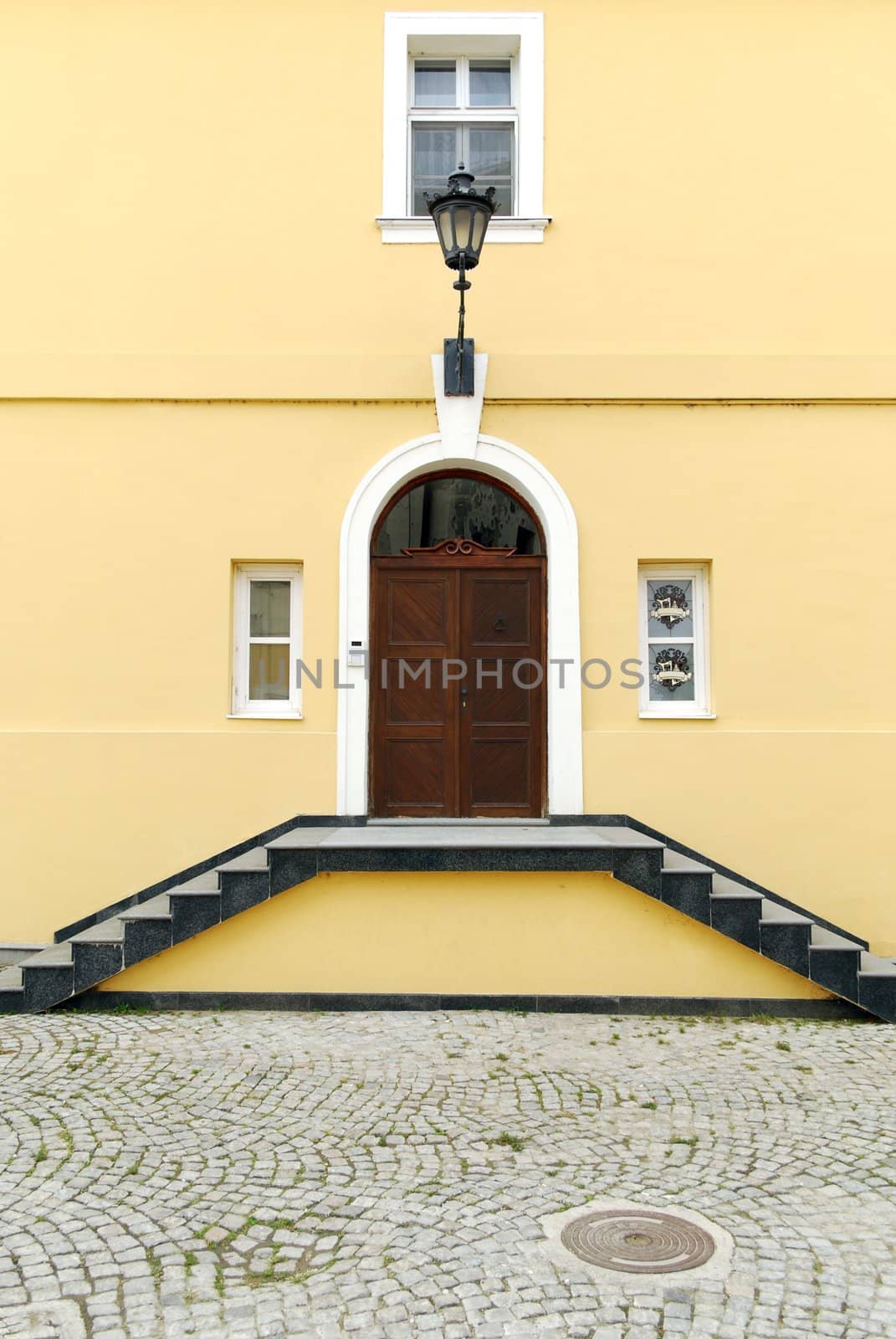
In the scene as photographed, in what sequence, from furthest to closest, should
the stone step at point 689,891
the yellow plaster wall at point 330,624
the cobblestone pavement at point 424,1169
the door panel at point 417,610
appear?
1. the door panel at point 417,610
2. the yellow plaster wall at point 330,624
3. the stone step at point 689,891
4. the cobblestone pavement at point 424,1169

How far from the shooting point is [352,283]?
24.9ft

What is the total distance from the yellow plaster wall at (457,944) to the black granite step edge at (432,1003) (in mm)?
43

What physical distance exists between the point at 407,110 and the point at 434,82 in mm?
461

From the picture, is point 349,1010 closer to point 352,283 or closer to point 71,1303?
point 71,1303

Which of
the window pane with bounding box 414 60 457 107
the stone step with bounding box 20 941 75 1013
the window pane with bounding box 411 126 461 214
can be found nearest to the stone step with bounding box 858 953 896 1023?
the stone step with bounding box 20 941 75 1013

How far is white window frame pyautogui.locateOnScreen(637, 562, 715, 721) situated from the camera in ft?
24.4

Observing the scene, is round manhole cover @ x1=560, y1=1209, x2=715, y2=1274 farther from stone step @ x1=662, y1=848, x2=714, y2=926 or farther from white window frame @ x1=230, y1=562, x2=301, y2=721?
white window frame @ x1=230, y1=562, x2=301, y2=721

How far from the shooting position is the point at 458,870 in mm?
6285

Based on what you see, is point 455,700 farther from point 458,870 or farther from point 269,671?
point 458,870

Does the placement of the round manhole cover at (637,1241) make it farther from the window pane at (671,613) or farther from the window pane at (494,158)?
the window pane at (494,158)

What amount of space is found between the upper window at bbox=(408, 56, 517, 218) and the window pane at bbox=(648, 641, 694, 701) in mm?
3634

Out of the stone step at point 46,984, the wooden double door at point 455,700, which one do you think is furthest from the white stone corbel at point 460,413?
the stone step at point 46,984

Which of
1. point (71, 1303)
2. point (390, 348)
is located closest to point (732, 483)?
point (390, 348)

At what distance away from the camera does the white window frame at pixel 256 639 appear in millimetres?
7488
